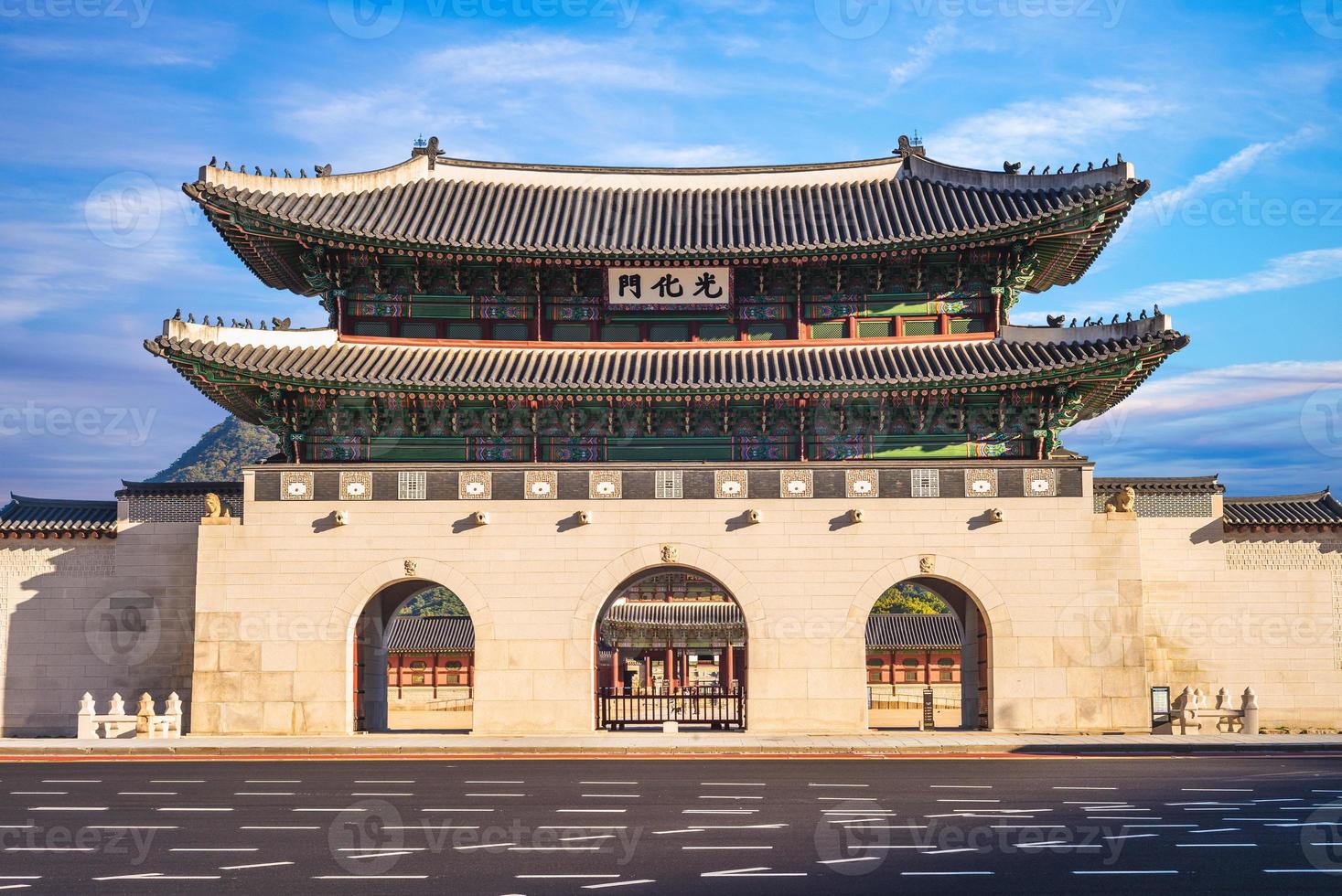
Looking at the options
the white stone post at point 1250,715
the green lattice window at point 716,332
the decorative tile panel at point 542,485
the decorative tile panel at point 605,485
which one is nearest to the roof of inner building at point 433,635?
the green lattice window at point 716,332

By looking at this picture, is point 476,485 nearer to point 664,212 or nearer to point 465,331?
point 465,331

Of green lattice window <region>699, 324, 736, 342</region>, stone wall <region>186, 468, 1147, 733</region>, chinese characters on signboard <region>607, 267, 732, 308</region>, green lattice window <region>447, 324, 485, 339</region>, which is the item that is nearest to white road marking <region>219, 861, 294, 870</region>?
stone wall <region>186, 468, 1147, 733</region>

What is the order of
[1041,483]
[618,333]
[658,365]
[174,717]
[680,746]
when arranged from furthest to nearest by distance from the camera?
[618,333] → [658,365] → [1041,483] → [174,717] → [680,746]

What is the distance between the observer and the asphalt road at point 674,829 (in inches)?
498

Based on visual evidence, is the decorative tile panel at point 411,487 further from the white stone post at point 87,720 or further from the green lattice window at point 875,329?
the green lattice window at point 875,329

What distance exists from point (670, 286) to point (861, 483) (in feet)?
23.4

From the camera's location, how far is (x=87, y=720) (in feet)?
98.8

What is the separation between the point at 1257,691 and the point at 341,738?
21232 mm

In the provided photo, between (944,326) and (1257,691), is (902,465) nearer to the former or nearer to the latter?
(944,326)

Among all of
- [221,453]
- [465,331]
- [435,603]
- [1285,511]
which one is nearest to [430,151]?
[465,331]

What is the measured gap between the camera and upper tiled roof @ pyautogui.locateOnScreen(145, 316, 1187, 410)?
99.9 feet

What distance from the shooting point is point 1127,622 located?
30250 millimetres

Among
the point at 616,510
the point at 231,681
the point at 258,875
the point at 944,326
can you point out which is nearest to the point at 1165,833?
the point at 258,875

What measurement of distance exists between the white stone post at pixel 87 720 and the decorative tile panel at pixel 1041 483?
2170 centimetres
